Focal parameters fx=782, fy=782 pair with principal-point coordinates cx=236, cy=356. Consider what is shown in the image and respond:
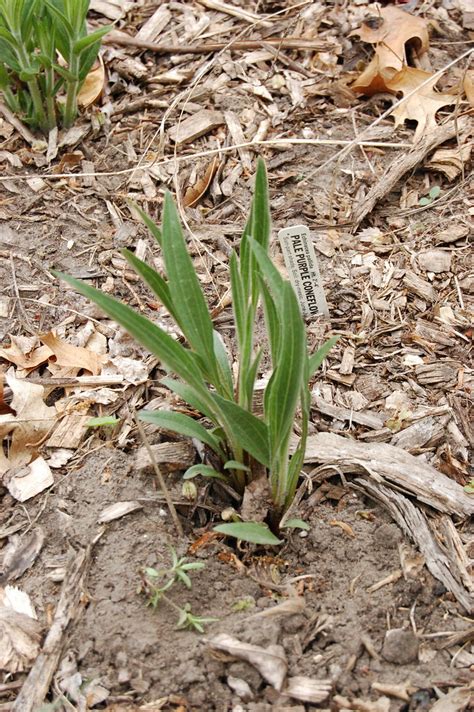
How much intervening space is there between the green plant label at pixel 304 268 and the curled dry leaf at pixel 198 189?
0.62m

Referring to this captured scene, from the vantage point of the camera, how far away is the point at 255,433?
1.49 meters

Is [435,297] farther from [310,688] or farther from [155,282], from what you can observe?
[310,688]

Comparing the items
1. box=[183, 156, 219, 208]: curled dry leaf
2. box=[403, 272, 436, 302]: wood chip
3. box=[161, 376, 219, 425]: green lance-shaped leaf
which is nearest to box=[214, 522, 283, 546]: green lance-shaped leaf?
box=[161, 376, 219, 425]: green lance-shaped leaf

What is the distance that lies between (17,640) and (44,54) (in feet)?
6.19

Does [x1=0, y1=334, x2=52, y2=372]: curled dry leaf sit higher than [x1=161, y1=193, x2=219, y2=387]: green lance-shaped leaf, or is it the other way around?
[x1=161, y1=193, x2=219, y2=387]: green lance-shaped leaf

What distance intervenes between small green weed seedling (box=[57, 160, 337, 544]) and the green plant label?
50 centimetres

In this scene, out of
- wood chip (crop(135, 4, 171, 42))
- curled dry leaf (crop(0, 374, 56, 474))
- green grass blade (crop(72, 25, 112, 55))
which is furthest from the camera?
wood chip (crop(135, 4, 171, 42))

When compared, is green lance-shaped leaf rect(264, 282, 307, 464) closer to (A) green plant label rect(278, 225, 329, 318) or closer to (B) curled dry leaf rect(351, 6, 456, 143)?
(A) green plant label rect(278, 225, 329, 318)

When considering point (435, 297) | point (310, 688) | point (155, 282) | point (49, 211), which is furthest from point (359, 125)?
point (310, 688)

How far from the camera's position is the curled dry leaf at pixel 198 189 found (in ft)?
8.71

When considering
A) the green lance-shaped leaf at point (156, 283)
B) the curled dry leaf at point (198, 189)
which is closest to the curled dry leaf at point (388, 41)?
the curled dry leaf at point (198, 189)

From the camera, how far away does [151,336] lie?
141 centimetres

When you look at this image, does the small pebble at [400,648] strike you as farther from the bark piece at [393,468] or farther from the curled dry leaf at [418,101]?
the curled dry leaf at [418,101]

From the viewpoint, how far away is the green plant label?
209cm
